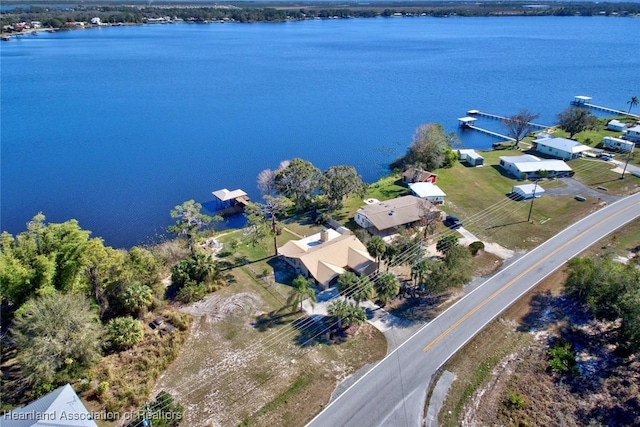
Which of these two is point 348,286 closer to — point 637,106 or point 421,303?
point 421,303

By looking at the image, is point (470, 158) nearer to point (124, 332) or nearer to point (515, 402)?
point (515, 402)

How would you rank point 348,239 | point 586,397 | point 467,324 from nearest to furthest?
1. point 586,397
2. point 467,324
3. point 348,239

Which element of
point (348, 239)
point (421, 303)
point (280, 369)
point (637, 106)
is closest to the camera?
point (280, 369)

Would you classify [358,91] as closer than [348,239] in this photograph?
No

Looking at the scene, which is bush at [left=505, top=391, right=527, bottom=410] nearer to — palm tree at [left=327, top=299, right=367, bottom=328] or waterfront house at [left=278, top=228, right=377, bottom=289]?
palm tree at [left=327, top=299, right=367, bottom=328]

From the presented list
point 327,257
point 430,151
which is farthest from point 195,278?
point 430,151

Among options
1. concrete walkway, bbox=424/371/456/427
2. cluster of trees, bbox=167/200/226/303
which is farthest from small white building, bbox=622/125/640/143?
cluster of trees, bbox=167/200/226/303

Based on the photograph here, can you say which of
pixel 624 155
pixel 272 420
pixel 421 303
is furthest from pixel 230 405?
pixel 624 155
